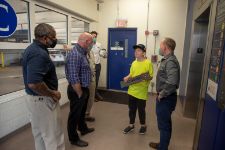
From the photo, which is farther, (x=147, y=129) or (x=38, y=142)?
(x=147, y=129)

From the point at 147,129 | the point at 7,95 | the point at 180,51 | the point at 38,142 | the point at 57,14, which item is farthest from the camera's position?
the point at 180,51

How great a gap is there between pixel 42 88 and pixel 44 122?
36cm

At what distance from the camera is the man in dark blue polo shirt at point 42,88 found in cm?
144

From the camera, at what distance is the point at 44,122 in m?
1.62

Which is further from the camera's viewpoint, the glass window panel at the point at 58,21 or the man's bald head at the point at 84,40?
the glass window panel at the point at 58,21

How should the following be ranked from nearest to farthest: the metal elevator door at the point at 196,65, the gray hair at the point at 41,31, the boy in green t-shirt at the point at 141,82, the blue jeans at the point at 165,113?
the gray hair at the point at 41,31 < the blue jeans at the point at 165,113 < the boy in green t-shirt at the point at 141,82 < the metal elevator door at the point at 196,65

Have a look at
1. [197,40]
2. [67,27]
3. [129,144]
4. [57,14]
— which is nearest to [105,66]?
[67,27]

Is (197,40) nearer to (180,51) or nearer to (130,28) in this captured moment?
(180,51)

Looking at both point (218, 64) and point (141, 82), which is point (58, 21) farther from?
point (218, 64)

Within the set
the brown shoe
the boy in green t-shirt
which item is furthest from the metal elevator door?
the brown shoe

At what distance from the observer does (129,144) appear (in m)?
2.37

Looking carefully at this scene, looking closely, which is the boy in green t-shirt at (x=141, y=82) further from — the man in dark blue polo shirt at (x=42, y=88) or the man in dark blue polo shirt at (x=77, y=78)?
the man in dark blue polo shirt at (x=42, y=88)

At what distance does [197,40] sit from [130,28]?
2232mm

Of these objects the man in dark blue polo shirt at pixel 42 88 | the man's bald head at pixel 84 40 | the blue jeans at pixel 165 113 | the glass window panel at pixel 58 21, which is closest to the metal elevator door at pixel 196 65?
the blue jeans at pixel 165 113
